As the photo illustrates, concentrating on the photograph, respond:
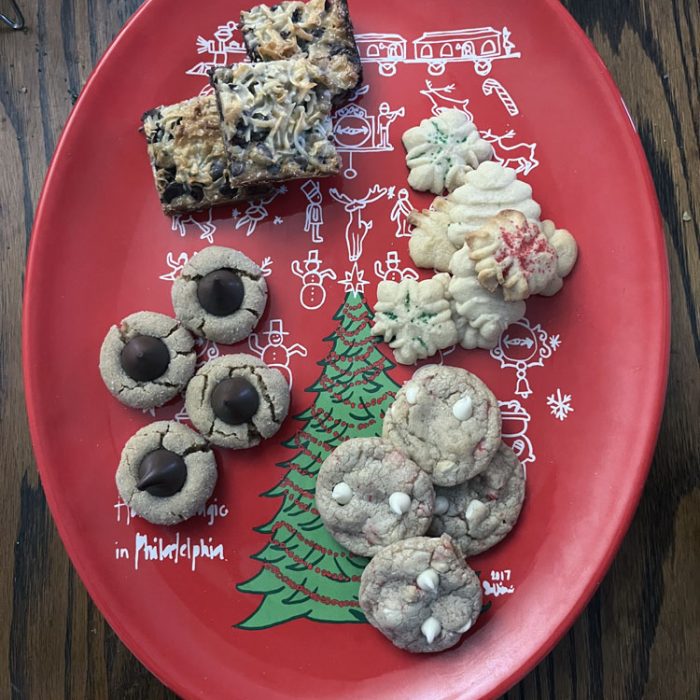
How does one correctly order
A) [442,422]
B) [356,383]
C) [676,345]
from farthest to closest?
[676,345] → [356,383] → [442,422]

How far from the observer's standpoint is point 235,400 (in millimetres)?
1783

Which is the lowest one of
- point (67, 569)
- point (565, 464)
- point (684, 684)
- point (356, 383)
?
point (684, 684)

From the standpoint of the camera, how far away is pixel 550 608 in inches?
72.2

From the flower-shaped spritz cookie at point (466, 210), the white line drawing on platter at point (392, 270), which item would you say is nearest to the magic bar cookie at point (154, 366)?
the white line drawing on platter at point (392, 270)

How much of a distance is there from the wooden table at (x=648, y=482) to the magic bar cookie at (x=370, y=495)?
69 cm

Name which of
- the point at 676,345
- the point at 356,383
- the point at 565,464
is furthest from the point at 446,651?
the point at 676,345

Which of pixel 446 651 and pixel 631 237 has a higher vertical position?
pixel 631 237

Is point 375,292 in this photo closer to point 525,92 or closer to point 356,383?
point 356,383

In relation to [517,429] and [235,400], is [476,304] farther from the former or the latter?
[235,400]

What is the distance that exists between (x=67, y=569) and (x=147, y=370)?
74 centimetres

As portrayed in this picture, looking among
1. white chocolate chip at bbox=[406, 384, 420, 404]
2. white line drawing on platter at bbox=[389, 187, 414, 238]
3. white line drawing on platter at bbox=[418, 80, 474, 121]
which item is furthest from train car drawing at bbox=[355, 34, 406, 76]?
white chocolate chip at bbox=[406, 384, 420, 404]

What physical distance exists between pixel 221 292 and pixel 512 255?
2.49ft

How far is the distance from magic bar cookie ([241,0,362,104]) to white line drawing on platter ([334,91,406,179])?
9 centimetres

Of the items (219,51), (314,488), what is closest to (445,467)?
(314,488)
